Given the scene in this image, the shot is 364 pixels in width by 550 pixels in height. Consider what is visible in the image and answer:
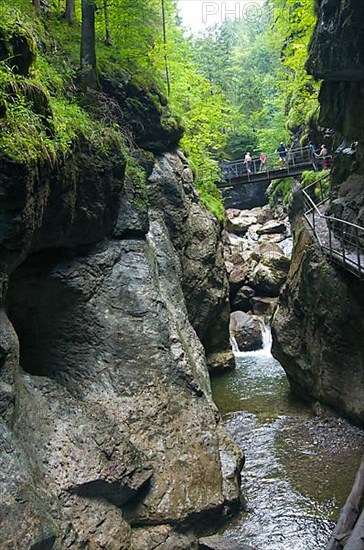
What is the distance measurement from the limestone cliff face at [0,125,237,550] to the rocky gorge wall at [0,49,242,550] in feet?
0.06

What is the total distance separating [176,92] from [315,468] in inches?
750

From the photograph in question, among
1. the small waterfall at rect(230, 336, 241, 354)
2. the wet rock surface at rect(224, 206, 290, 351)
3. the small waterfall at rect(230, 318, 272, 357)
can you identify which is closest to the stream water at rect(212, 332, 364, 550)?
the small waterfall at rect(230, 318, 272, 357)

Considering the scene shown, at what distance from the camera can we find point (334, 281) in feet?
40.1

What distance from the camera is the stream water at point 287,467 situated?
7848mm

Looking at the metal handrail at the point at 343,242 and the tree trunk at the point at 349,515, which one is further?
the metal handrail at the point at 343,242

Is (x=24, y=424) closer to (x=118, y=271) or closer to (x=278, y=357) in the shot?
(x=118, y=271)

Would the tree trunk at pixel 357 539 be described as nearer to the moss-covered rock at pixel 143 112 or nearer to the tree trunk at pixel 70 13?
the moss-covered rock at pixel 143 112

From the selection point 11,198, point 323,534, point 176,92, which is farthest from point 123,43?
point 323,534

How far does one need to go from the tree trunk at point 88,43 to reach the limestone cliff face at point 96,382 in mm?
3148

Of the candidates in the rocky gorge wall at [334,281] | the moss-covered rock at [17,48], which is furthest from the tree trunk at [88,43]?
the rocky gorge wall at [334,281]

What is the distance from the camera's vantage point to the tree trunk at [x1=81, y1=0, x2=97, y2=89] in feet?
37.5

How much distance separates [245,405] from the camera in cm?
1427

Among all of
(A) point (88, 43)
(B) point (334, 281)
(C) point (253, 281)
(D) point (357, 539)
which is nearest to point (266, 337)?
(C) point (253, 281)

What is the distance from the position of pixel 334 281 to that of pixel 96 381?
6801mm
